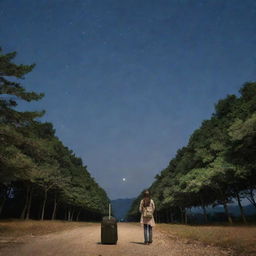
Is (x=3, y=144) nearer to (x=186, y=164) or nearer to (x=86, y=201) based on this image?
(x=186, y=164)

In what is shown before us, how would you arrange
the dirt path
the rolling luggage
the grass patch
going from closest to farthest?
1. the dirt path
2. the rolling luggage
3. the grass patch

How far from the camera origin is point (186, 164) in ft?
109

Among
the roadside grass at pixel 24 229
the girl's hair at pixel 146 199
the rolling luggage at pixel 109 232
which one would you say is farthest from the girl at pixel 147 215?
the roadside grass at pixel 24 229

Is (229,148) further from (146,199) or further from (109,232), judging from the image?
(109,232)

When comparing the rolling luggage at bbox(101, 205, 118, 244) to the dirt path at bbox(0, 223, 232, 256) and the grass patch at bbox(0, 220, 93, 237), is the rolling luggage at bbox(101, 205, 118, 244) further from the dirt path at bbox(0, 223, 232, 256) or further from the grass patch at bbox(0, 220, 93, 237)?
the grass patch at bbox(0, 220, 93, 237)

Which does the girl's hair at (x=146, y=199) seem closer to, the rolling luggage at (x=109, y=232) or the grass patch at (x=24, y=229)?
the rolling luggage at (x=109, y=232)

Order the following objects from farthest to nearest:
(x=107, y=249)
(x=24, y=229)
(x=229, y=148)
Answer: (x=229, y=148) → (x=24, y=229) → (x=107, y=249)

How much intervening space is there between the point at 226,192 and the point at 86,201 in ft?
93.2

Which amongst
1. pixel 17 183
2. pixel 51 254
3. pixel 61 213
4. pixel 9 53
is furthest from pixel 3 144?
pixel 61 213

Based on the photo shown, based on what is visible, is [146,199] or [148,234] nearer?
[146,199]

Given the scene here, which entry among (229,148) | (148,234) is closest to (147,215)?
(148,234)

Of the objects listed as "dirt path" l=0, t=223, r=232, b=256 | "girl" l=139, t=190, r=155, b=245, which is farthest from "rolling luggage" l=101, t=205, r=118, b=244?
"girl" l=139, t=190, r=155, b=245

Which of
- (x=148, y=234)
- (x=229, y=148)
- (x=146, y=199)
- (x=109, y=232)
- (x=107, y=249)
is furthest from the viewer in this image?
(x=229, y=148)

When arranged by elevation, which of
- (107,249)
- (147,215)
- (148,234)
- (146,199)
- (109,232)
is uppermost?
(146,199)
